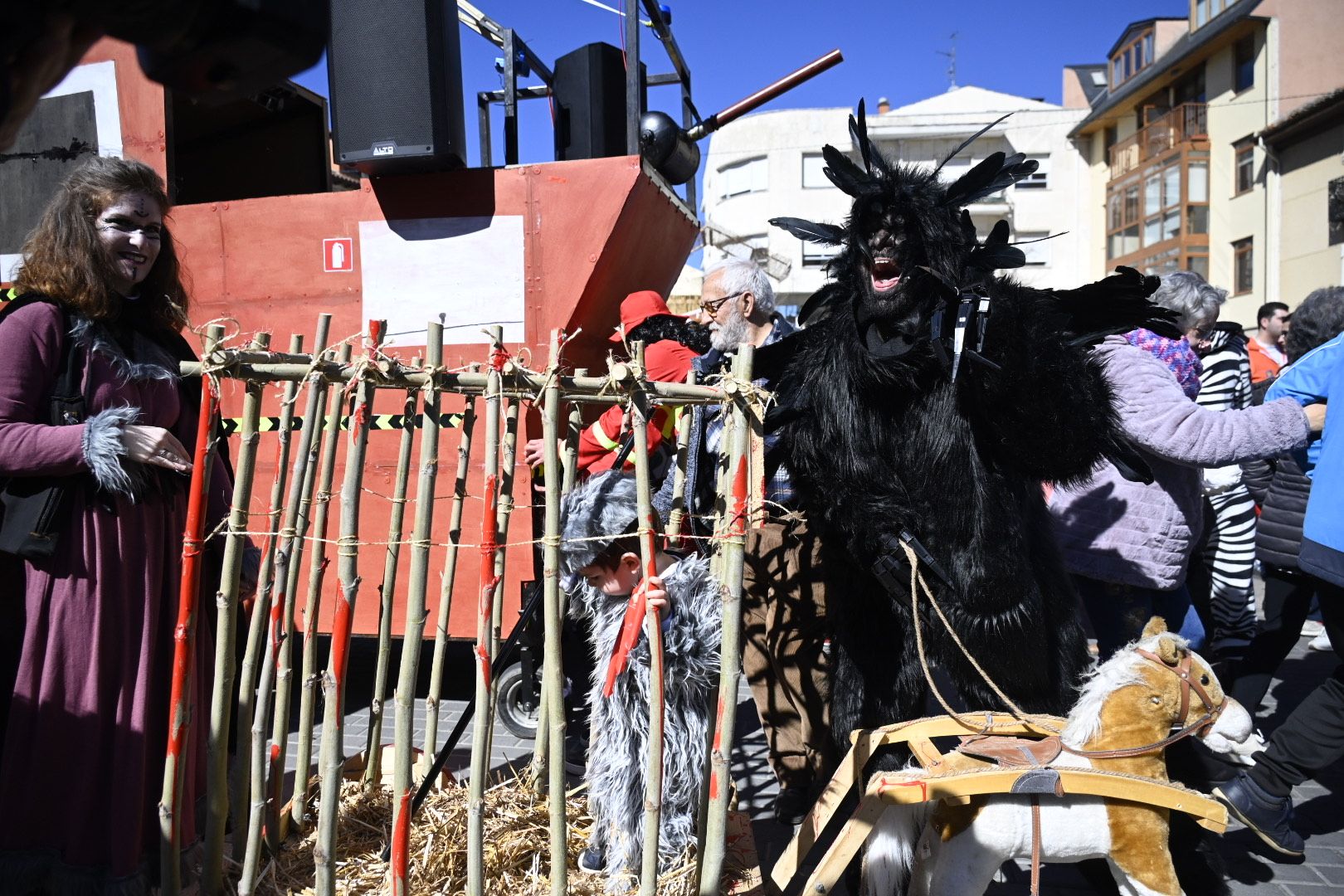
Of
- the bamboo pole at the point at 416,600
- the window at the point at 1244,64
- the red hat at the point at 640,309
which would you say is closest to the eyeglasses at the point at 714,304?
the red hat at the point at 640,309

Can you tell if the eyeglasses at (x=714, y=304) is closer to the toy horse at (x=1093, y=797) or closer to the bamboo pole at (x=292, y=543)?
the bamboo pole at (x=292, y=543)

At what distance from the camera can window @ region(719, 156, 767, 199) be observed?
33.4 meters

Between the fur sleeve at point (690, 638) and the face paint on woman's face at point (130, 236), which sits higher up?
the face paint on woman's face at point (130, 236)

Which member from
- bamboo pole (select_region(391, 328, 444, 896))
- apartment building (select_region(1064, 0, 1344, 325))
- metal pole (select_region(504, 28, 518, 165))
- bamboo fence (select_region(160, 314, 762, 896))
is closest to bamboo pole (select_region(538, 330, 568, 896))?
bamboo fence (select_region(160, 314, 762, 896))

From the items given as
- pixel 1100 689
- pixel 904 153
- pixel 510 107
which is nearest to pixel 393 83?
pixel 510 107

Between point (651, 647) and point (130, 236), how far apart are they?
155 cm

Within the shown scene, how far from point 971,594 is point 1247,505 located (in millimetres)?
2856

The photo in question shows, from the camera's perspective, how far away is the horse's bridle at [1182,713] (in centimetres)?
199

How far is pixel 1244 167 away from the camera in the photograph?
2036cm

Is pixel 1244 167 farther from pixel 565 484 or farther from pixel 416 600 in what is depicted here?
pixel 416 600

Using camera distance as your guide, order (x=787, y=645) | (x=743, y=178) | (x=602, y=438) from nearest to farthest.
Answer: (x=602, y=438)
(x=787, y=645)
(x=743, y=178)

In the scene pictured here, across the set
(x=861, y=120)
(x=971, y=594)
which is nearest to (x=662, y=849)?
(x=971, y=594)

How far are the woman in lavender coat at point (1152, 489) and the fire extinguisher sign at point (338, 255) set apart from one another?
2.85 m

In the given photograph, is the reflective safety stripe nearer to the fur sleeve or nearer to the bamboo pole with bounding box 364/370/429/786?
the bamboo pole with bounding box 364/370/429/786
